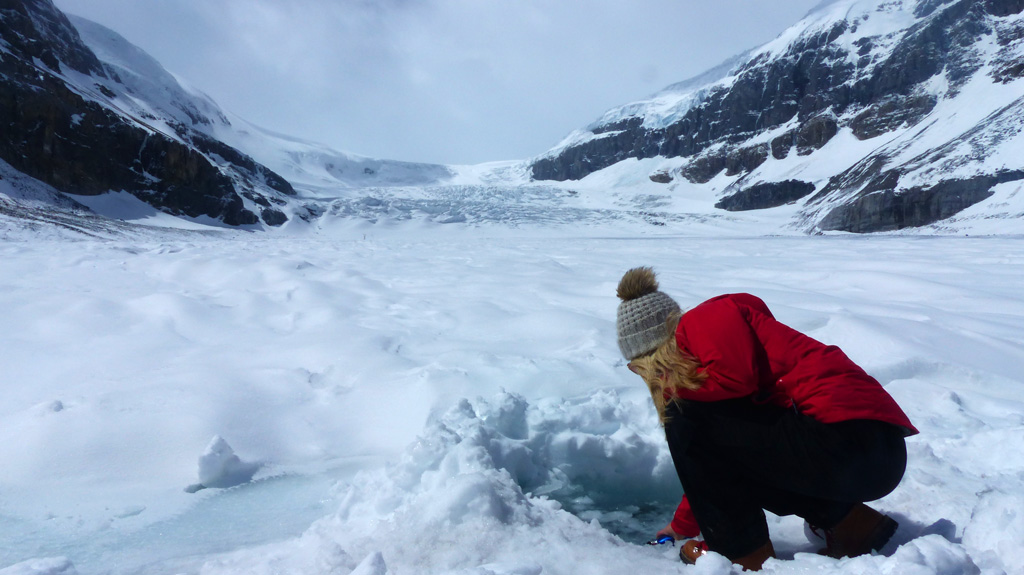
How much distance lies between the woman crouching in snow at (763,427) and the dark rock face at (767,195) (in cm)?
5189

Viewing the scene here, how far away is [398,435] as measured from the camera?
2689 mm

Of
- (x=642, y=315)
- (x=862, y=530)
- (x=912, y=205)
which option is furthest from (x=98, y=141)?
(x=912, y=205)

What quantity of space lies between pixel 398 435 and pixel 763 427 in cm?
170

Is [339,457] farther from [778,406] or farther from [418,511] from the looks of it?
[778,406]

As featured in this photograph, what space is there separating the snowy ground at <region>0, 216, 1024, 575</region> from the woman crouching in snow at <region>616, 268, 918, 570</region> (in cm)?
17

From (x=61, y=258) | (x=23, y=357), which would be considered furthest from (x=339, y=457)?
(x=61, y=258)

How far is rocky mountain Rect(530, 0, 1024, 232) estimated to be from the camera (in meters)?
27.5

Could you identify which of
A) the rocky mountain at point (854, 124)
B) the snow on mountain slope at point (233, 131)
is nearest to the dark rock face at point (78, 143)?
the snow on mountain slope at point (233, 131)

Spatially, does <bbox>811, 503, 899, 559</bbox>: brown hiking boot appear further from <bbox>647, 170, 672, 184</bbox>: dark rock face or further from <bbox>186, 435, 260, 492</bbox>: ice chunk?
<bbox>647, 170, 672, 184</bbox>: dark rock face

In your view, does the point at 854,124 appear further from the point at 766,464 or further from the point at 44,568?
the point at 44,568

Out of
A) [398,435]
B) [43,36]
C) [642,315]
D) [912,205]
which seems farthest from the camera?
[43,36]

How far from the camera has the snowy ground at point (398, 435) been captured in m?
1.78

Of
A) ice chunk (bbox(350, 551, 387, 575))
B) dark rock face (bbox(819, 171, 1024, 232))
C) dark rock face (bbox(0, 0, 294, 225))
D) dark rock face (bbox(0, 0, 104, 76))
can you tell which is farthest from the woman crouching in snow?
dark rock face (bbox(0, 0, 104, 76))

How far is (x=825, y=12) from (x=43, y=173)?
78.4 meters
